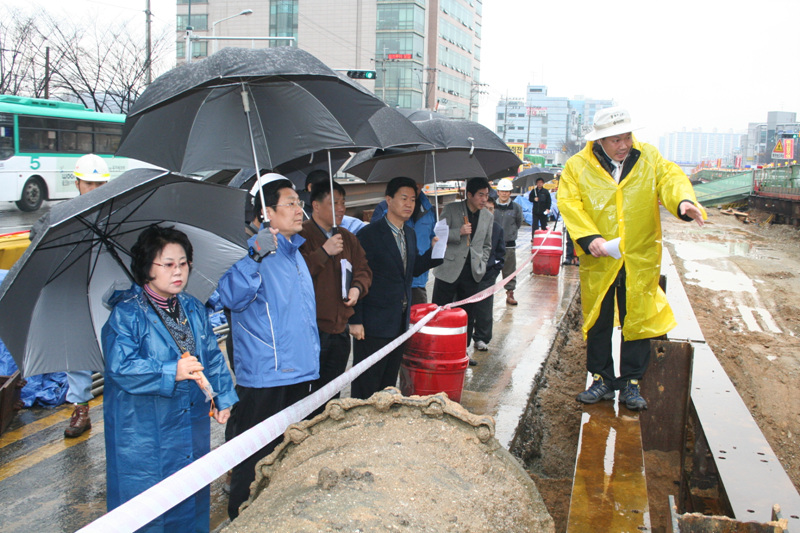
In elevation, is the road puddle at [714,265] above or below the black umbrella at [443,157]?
below

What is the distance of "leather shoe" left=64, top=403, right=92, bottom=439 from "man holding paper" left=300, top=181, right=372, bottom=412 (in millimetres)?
1958

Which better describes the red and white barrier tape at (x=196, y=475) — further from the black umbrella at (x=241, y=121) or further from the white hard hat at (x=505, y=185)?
the white hard hat at (x=505, y=185)

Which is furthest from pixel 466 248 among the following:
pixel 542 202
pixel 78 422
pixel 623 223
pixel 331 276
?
pixel 542 202

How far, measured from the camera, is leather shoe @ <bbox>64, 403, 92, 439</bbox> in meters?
5.01

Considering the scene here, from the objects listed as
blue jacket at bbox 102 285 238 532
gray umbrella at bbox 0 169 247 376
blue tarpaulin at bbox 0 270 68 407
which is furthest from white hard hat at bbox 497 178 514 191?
blue jacket at bbox 102 285 238 532

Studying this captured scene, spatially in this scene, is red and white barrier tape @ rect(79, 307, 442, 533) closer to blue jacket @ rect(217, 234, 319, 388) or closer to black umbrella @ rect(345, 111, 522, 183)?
blue jacket @ rect(217, 234, 319, 388)

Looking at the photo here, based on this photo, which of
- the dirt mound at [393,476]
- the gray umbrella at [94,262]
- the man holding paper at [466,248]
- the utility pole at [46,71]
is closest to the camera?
the dirt mound at [393,476]

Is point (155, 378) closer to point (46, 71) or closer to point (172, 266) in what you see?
point (172, 266)

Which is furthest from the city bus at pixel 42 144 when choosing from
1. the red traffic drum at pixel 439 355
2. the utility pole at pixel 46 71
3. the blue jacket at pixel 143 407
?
the blue jacket at pixel 143 407

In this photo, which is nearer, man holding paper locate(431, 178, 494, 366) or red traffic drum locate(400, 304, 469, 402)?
red traffic drum locate(400, 304, 469, 402)

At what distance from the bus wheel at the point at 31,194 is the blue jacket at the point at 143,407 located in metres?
20.1

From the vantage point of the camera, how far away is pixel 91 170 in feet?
17.6

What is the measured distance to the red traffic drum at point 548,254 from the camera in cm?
1289

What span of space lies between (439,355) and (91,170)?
3.08 m
